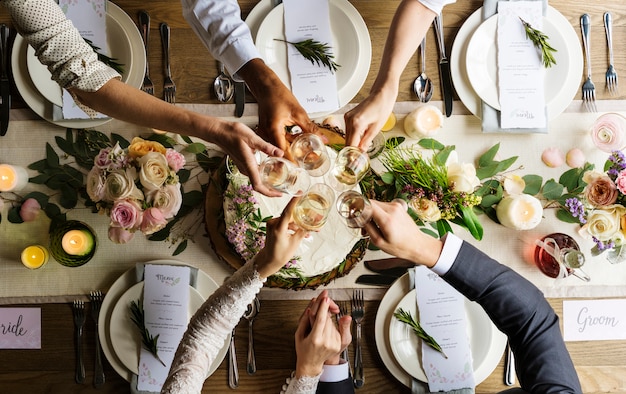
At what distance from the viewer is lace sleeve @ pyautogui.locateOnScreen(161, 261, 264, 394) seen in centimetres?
130

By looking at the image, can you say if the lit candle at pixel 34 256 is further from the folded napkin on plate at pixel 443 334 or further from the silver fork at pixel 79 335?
the folded napkin on plate at pixel 443 334

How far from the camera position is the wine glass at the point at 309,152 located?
1.41 m

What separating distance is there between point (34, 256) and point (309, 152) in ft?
3.43

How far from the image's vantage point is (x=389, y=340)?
66.8 inches

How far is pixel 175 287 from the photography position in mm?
1694

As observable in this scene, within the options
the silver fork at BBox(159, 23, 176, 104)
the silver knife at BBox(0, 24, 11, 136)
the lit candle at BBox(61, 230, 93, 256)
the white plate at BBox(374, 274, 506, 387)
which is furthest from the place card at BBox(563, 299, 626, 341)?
the silver knife at BBox(0, 24, 11, 136)

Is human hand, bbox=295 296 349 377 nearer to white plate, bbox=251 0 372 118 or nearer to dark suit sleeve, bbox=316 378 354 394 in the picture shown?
dark suit sleeve, bbox=316 378 354 394

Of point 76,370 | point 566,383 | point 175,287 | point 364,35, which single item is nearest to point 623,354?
point 566,383

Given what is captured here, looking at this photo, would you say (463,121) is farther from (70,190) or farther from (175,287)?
(70,190)

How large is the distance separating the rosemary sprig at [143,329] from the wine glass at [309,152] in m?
0.78

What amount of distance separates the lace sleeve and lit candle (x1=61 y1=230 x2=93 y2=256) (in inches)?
21.7

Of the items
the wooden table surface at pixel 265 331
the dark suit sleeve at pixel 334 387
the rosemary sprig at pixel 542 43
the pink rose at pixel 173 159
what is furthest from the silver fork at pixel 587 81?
the pink rose at pixel 173 159

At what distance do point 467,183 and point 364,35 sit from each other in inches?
25.0

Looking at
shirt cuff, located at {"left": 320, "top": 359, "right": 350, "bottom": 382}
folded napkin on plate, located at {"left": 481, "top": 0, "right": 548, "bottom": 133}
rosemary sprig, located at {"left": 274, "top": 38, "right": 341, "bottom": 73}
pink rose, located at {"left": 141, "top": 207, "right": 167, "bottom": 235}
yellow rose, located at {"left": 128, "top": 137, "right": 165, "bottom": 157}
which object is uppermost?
rosemary sprig, located at {"left": 274, "top": 38, "right": 341, "bottom": 73}
